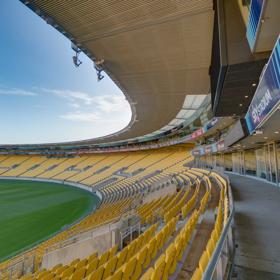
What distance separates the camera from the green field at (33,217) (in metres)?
9.88

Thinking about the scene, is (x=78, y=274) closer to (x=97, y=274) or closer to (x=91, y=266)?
(x=91, y=266)

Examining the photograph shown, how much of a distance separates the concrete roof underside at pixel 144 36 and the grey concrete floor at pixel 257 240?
4.34m

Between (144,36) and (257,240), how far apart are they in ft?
16.3

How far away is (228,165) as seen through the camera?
1927 cm

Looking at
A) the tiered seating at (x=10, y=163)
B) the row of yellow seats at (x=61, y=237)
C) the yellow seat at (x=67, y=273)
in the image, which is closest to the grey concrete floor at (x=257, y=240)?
the yellow seat at (x=67, y=273)

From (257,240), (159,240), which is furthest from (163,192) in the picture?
(257,240)

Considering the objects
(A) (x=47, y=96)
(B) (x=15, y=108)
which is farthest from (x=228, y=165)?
(B) (x=15, y=108)

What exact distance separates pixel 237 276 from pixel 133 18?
4993 millimetres

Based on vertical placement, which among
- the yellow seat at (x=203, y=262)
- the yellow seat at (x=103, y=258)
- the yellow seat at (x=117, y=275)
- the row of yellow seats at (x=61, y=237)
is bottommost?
the row of yellow seats at (x=61, y=237)

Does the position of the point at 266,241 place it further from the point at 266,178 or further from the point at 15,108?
the point at 15,108

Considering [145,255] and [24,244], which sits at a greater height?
[145,255]

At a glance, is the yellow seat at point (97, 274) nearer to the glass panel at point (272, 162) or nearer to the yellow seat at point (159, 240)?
the yellow seat at point (159, 240)

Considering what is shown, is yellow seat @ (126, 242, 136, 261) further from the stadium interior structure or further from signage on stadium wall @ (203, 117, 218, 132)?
signage on stadium wall @ (203, 117, 218, 132)

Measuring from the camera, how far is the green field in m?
9.88
